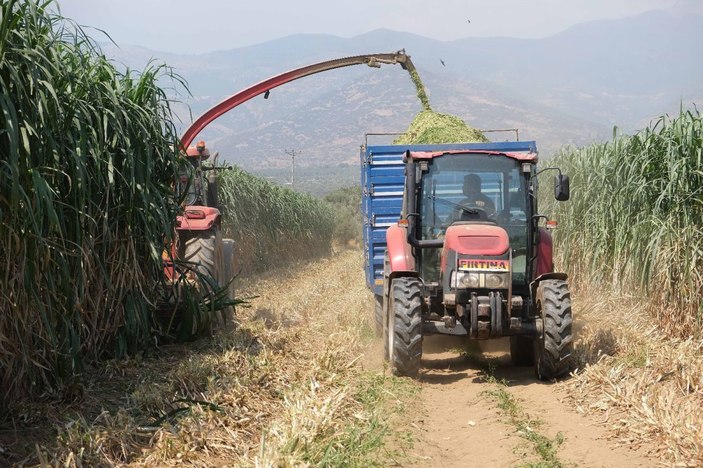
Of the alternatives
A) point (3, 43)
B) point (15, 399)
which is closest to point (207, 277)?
point (15, 399)

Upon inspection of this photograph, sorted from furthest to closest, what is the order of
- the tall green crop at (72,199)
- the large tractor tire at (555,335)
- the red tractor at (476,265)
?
the red tractor at (476,265), the large tractor tire at (555,335), the tall green crop at (72,199)

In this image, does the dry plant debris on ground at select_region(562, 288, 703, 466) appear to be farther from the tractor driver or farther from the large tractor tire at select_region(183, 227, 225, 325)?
the large tractor tire at select_region(183, 227, 225, 325)

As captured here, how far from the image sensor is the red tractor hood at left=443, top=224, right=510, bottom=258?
260 inches

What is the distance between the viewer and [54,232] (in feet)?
17.0

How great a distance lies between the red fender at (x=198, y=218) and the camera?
800 centimetres

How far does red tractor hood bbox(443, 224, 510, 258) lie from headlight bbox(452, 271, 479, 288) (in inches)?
7.0

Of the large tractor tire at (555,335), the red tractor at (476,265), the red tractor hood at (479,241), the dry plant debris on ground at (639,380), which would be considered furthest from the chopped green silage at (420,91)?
the large tractor tire at (555,335)

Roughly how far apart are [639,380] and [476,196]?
226 centimetres

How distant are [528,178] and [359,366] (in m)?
2.30

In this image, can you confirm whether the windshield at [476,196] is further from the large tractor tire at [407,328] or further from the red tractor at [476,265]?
the large tractor tire at [407,328]

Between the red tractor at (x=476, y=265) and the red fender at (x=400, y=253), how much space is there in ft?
0.03

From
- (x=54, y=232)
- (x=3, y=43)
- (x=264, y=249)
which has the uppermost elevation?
(x=3, y=43)

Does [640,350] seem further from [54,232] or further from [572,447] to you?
[54,232]

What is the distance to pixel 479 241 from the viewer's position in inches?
262
